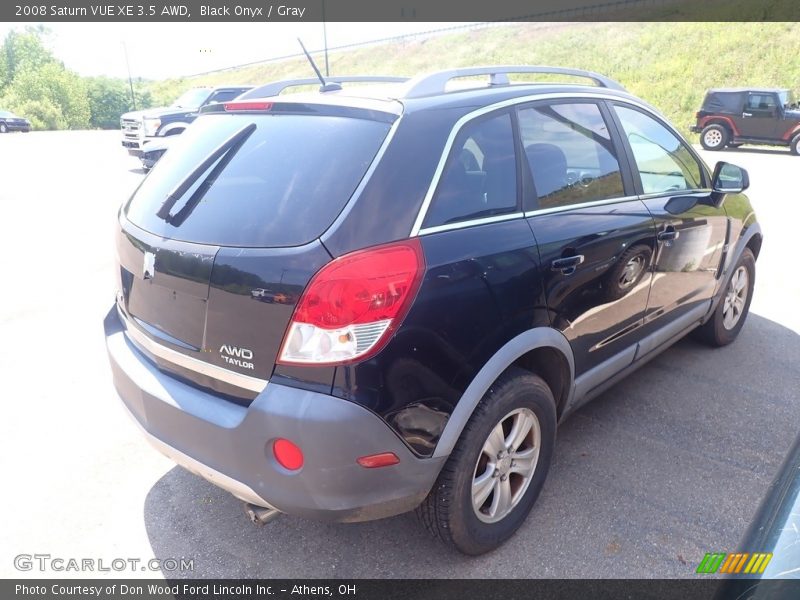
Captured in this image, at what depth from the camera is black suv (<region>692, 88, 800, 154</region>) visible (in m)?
18.0

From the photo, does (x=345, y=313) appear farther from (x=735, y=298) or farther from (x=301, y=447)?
(x=735, y=298)

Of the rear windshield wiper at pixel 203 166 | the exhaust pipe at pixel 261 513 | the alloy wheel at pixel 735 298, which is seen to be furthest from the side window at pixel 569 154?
the alloy wheel at pixel 735 298

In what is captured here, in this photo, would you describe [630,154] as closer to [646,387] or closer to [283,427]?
[646,387]

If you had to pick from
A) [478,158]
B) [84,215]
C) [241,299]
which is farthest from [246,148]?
[84,215]

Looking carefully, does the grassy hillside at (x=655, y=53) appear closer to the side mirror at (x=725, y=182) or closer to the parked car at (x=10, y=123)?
the side mirror at (x=725, y=182)

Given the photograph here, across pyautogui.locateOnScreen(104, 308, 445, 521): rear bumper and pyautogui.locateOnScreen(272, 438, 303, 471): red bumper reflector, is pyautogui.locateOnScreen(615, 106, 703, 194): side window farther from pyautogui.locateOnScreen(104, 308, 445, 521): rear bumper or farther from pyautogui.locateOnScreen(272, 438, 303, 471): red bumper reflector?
pyautogui.locateOnScreen(272, 438, 303, 471): red bumper reflector

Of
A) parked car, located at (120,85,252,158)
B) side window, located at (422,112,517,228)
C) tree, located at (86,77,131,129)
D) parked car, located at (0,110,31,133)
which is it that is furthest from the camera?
tree, located at (86,77,131,129)

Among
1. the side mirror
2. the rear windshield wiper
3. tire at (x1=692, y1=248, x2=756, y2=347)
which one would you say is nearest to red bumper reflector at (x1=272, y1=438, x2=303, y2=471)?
the rear windshield wiper

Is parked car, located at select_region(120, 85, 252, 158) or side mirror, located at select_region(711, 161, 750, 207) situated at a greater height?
side mirror, located at select_region(711, 161, 750, 207)

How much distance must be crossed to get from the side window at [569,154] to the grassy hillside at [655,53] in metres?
24.8

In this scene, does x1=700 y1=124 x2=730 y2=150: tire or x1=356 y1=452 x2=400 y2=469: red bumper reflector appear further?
x1=700 y1=124 x2=730 y2=150: tire

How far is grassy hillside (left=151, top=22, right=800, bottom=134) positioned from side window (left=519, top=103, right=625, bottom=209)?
24.8 meters

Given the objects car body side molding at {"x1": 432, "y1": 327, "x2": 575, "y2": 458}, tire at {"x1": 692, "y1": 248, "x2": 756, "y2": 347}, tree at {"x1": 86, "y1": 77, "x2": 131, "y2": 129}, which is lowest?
tree at {"x1": 86, "y1": 77, "x2": 131, "y2": 129}
